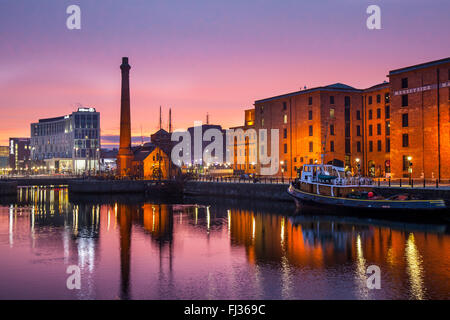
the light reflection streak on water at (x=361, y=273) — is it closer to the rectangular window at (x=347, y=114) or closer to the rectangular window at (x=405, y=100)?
the rectangular window at (x=405, y=100)

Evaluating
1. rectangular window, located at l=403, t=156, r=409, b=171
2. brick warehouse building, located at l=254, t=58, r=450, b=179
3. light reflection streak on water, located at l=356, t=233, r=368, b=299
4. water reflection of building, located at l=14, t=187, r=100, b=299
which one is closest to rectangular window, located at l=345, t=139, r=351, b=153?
brick warehouse building, located at l=254, t=58, r=450, b=179

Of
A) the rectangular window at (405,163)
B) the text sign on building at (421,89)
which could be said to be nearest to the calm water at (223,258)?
the rectangular window at (405,163)

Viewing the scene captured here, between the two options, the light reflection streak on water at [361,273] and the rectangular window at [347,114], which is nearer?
the light reflection streak on water at [361,273]

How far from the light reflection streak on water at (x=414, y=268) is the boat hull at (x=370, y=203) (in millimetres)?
9034

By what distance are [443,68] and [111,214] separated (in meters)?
45.0

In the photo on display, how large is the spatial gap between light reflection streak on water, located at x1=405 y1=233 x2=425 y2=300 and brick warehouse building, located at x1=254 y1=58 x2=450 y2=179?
3134 cm

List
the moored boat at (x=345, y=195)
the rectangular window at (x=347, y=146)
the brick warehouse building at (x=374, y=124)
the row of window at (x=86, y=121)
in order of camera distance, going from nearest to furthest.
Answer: the moored boat at (x=345, y=195) < the brick warehouse building at (x=374, y=124) < the rectangular window at (x=347, y=146) < the row of window at (x=86, y=121)

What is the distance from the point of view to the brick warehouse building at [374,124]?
5866 centimetres

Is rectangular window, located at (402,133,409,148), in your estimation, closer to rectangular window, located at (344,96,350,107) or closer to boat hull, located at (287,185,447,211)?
rectangular window, located at (344,96,350,107)

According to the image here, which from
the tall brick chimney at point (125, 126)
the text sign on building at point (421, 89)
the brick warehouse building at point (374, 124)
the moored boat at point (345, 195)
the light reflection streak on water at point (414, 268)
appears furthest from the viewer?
the tall brick chimney at point (125, 126)

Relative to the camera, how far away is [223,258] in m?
26.6
